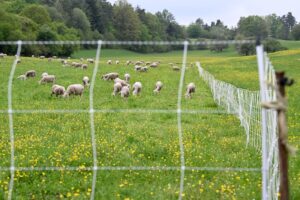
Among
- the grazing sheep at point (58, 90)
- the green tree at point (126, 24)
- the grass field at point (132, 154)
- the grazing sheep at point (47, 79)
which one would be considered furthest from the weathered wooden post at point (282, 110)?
the green tree at point (126, 24)

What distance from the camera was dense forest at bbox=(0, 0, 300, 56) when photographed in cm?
9062

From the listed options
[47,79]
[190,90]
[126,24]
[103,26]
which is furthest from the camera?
[126,24]

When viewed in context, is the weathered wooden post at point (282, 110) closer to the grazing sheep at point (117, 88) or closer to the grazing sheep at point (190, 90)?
the grazing sheep at point (190, 90)

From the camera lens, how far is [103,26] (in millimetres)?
133000

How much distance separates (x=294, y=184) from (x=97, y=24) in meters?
129

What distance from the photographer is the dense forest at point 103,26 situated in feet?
297

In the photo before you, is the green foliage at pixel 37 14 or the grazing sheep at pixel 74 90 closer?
the grazing sheep at pixel 74 90

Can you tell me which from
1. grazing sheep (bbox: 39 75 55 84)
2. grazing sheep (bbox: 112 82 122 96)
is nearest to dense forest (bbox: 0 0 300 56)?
grazing sheep (bbox: 39 75 55 84)

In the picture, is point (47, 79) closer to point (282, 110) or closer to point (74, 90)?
point (74, 90)

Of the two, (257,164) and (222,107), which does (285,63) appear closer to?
(222,107)

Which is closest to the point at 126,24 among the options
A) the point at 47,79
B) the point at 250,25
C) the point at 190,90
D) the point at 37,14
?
the point at 250,25

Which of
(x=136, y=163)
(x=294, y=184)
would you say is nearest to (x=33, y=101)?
(x=136, y=163)

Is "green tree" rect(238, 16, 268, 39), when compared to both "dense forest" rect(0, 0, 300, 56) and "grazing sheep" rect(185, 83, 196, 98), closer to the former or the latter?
"dense forest" rect(0, 0, 300, 56)

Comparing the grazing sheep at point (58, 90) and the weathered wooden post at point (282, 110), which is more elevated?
the weathered wooden post at point (282, 110)
